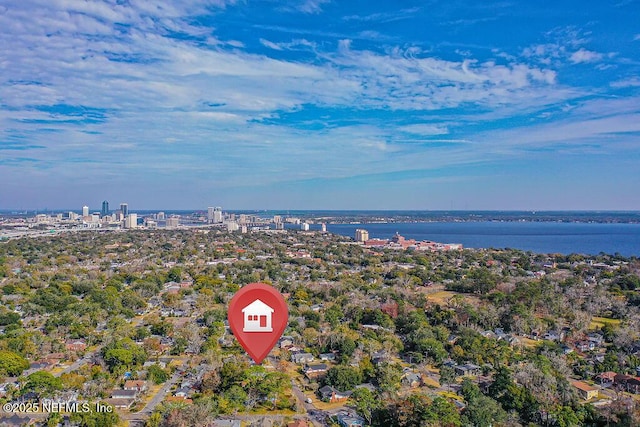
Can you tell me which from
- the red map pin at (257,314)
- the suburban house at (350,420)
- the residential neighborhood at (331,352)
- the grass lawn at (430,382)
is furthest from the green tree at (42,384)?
the grass lawn at (430,382)

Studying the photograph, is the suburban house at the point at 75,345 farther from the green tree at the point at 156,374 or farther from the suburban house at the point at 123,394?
the suburban house at the point at 123,394

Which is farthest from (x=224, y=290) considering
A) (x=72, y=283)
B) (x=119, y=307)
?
(x=72, y=283)

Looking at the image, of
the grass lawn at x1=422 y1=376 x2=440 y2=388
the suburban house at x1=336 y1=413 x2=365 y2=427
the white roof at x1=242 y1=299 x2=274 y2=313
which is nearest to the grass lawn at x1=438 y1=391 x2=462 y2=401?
the grass lawn at x1=422 y1=376 x2=440 y2=388

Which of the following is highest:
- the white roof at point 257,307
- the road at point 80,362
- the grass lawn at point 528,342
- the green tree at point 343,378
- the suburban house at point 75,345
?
the white roof at point 257,307

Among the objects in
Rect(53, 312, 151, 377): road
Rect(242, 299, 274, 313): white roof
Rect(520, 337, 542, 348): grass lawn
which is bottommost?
Rect(53, 312, 151, 377): road

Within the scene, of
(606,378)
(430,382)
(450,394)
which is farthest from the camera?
(606,378)

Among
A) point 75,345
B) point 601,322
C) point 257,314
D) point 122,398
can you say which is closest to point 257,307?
point 257,314

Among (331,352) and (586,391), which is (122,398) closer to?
(331,352)

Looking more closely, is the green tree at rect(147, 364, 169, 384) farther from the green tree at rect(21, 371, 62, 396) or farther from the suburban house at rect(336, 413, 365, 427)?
the suburban house at rect(336, 413, 365, 427)
